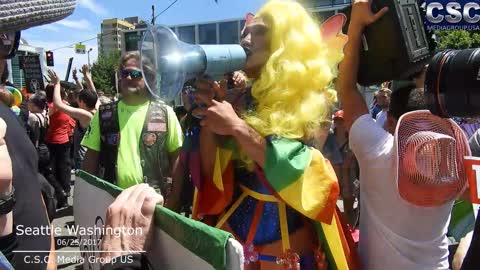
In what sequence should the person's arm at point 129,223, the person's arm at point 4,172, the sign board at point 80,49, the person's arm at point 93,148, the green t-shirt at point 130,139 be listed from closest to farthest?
the person's arm at point 129,223
the person's arm at point 4,172
the green t-shirt at point 130,139
the person's arm at point 93,148
the sign board at point 80,49

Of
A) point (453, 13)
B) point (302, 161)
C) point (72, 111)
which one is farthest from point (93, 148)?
point (453, 13)

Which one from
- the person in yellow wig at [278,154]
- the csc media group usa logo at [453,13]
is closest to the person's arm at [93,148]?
the person in yellow wig at [278,154]

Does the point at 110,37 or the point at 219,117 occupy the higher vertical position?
the point at 110,37

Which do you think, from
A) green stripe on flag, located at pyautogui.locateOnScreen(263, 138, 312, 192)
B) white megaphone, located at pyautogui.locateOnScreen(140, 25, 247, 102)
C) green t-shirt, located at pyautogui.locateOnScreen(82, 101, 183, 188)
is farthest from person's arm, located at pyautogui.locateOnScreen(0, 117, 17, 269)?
green t-shirt, located at pyautogui.locateOnScreen(82, 101, 183, 188)

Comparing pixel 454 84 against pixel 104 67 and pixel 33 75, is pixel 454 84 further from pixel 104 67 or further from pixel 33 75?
pixel 104 67

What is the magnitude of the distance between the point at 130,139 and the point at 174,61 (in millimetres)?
1405

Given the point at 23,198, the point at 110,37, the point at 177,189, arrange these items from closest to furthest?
the point at 23,198, the point at 177,189, the point at 110,37

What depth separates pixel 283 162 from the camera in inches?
58.6

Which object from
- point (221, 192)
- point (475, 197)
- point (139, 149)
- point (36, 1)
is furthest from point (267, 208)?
point (139, 149)

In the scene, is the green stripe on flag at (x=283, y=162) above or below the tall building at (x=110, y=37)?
below

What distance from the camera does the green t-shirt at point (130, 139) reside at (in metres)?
2.65

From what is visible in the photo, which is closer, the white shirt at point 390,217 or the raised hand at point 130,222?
the raised hand at point 130,222

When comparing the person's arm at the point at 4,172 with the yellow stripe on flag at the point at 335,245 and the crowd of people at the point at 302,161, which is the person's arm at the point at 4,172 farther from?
the yellow stripe on flag at the point at 335,245

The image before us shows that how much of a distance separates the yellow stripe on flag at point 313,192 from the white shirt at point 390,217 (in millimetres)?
148
